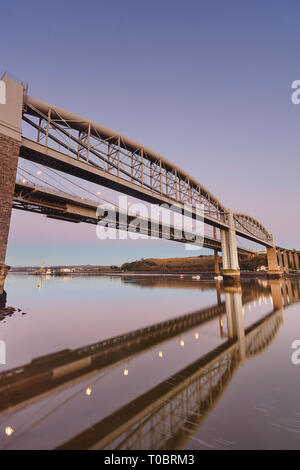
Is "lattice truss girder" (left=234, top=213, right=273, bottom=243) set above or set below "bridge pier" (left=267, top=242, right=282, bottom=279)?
above

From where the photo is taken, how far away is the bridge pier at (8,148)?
61.1ft

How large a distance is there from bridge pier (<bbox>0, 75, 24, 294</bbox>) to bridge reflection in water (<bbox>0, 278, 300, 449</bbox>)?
523 inches

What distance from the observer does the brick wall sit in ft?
61.0

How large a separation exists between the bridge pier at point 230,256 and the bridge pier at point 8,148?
50904 mm

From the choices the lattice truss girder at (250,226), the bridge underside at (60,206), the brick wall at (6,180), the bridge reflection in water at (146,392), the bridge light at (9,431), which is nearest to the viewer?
the bridge reflection in water at (146,392)

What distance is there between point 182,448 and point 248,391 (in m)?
2.80

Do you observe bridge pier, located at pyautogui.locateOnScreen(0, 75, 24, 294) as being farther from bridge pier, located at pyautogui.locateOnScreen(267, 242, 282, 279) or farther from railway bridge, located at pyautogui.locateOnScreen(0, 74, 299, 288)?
bridge pier, located at pyautogui.locateOnScreen(267, 242, 282, 279)

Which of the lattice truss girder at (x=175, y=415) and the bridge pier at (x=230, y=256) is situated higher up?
the bridge pier at (x=230, y=256)

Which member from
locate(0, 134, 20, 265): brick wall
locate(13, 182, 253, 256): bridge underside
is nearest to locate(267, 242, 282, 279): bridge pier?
locate(13, 182, 253, 256): bridge underside

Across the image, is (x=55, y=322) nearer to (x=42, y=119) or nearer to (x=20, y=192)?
(x=20, y=192)

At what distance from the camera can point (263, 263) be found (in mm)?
154250

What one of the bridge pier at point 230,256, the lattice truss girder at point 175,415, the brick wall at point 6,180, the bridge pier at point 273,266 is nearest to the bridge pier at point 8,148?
the brick wall at point 6,180

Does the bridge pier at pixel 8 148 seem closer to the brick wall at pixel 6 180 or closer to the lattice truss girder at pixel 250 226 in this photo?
the brick wall at pixel 6 180
